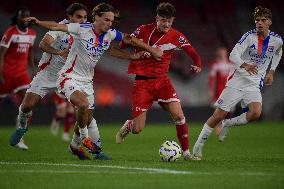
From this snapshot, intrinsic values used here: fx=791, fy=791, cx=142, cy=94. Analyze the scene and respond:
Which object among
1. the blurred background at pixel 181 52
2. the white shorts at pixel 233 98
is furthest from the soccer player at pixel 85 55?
the blurred background at pixel 181 52

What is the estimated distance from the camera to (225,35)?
27688 millimetres

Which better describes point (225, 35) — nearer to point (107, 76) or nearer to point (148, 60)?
point (107, 76)

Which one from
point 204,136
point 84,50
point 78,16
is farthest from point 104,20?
point 204,136

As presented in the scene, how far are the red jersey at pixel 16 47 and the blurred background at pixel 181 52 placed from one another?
7047mm

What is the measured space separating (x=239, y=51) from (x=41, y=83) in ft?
10.9

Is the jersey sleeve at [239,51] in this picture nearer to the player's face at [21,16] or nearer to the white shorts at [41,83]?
the white shorts at [41,83]

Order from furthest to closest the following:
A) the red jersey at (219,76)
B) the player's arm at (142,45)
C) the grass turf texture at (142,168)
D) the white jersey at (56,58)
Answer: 1. the red jersey at (219,76)
2. the white jersey at (56,58)
3. the player's arm at (142,45)
4. the grass turf texture at (142,168)

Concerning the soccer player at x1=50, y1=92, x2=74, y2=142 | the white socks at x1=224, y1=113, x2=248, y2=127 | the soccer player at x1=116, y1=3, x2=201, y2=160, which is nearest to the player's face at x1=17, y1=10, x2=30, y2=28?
the soccer player at x1=50, y1=92, x2=74, y2=142

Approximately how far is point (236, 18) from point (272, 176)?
65.4 feet

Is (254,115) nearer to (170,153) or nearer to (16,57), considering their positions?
(170,153)

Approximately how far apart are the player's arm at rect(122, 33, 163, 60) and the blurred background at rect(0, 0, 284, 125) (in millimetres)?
11385

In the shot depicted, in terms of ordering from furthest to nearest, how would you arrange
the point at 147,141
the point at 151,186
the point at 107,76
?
the point at 107,76, the point at 147,141, the point at 151,186

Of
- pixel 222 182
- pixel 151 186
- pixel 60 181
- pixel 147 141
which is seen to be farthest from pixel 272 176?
pixel 147 141

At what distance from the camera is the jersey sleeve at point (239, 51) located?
11.6 meters
